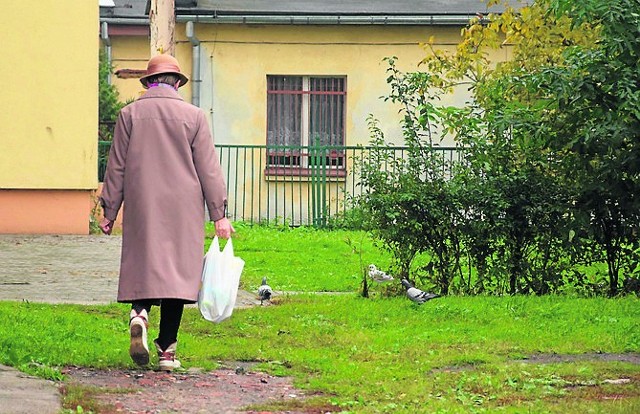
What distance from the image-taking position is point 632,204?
461 inches

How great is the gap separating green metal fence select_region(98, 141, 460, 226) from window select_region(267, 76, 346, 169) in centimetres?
61

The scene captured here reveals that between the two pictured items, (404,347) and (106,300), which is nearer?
(404,347)

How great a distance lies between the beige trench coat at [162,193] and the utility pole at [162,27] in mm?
10274

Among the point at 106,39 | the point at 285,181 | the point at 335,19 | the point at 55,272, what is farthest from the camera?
the point at 106,39

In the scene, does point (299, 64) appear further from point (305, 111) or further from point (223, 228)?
point (223, 228)

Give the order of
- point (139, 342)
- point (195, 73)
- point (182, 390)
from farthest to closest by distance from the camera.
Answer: point (195, 73)
point (139, 342)
point (182, 390)

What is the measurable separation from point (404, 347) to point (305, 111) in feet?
51.6

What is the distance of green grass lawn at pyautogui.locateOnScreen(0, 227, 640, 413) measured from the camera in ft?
24.3

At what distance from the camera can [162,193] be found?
27.0 feet

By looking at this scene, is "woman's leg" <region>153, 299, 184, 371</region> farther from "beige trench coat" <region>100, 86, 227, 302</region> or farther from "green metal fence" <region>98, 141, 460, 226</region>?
"green metal fence" <region>98, 141, 460, 226</region>

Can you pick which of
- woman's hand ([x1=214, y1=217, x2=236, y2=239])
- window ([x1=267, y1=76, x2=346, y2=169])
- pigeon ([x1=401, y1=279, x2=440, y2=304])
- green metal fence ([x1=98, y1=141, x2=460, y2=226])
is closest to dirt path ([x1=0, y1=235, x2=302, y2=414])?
woman's hand ([x1=214, y1=217, x2=236, y2=239])

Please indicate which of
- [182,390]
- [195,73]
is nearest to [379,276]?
[182,390]

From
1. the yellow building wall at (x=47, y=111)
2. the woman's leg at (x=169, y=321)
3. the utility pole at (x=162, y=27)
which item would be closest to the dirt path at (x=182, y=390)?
the woman's leg at (x=169, y=321)

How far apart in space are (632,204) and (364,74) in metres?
13.3
